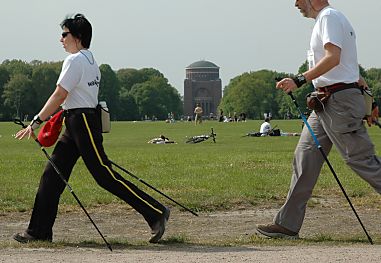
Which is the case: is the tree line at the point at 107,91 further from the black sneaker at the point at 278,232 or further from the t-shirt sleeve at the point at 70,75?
the t-shirt sleeve at the point at 70,75

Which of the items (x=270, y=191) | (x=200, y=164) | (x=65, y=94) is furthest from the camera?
(x=200, y=164)

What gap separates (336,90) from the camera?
8508 mm

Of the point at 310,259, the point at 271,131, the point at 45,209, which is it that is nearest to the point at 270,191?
the point at 45,209

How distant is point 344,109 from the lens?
8.48m

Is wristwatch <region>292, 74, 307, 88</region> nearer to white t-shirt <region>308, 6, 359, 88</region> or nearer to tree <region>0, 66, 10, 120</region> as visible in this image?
white t-shirt <region>308, 6, 359, 88</region>

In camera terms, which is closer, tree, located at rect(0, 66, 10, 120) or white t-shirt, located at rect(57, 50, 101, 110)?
white t-shirt, located at rect(57, 50, 101, 110)

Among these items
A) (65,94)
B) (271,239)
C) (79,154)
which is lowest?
(271,239)

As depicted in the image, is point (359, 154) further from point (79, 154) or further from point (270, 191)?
point (270, 191)

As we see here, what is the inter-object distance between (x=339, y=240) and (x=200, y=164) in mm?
9898

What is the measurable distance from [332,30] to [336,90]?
573 mm

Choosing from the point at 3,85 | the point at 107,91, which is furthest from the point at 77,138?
the point at 107,91

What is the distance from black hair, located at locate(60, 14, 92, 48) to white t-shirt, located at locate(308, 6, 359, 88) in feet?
6.92

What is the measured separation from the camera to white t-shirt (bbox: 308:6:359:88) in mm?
8305

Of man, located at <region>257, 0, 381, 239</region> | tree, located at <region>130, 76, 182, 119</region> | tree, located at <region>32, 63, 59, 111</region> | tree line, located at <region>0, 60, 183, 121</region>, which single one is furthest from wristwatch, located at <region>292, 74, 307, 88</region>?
tree, located at <region>130, 76, 182, 119</region>
